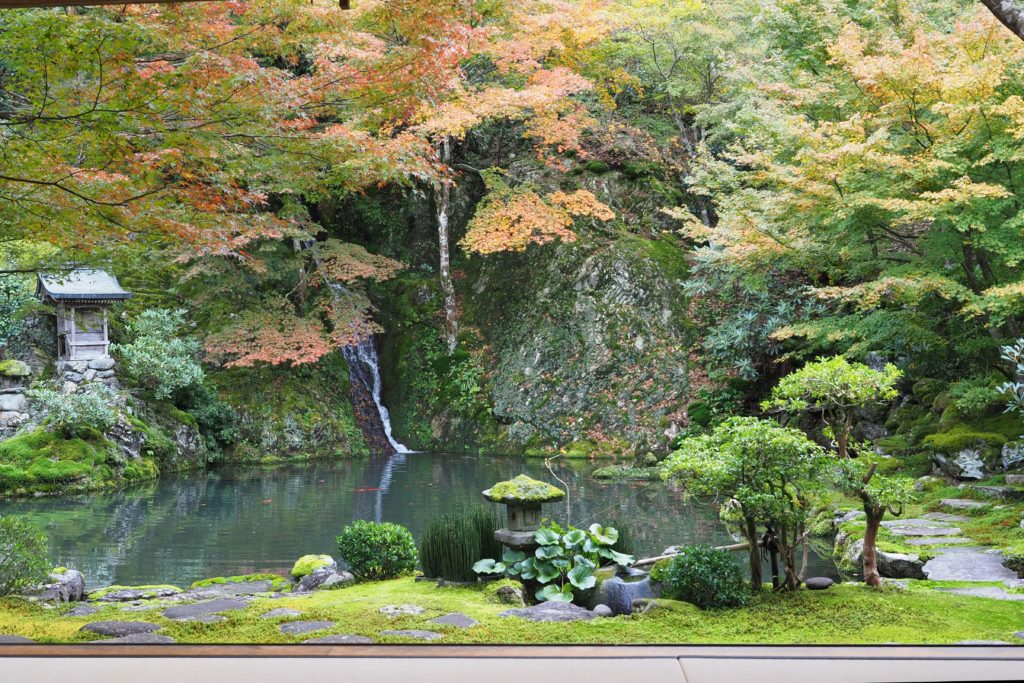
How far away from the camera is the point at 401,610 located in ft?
11.1

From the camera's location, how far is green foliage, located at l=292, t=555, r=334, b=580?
181 inches

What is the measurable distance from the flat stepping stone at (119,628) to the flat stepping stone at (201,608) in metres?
0.20

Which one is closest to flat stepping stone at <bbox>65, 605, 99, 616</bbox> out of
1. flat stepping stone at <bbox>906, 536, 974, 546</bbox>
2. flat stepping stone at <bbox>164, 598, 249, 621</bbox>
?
flat stepping stone at <bbox>164, 598, 249, 621</bbox>

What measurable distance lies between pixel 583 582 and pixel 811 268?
5866 millimetres

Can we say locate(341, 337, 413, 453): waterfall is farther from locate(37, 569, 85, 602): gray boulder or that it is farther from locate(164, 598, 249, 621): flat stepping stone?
locate(164, 598, 249, 621): flat stepping stone

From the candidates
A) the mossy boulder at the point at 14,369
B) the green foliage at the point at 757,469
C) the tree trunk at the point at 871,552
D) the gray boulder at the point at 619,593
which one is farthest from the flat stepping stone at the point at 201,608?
the mossy boulder at the point at 14,369

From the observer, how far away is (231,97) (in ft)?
13.7

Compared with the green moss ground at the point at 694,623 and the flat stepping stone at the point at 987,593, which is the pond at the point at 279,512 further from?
the green moss ground at the point at 694,623

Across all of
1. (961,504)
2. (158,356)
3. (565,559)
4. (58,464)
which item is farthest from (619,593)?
(158,356)

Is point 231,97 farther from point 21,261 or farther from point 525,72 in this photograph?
point 525,72

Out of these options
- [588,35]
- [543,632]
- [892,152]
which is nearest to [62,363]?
[588,35]

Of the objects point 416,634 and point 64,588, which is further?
point 64,588

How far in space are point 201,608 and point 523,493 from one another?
1.54 meters

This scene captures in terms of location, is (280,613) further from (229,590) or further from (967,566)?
(967,566)
